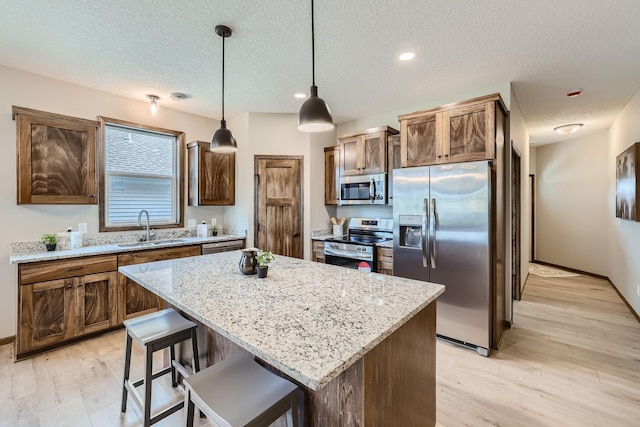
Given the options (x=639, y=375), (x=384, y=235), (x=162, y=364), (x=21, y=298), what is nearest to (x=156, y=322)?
(x=162, y=364)

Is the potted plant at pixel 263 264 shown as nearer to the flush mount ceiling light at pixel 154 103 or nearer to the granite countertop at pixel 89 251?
the granite countertop at pixel 89 251

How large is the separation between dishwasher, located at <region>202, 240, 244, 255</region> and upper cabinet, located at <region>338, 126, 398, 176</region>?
1855 mm

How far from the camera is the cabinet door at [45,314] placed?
2574 millimetres

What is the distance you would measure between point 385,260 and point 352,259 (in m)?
0.45

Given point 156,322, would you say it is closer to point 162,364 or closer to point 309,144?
point 162,364

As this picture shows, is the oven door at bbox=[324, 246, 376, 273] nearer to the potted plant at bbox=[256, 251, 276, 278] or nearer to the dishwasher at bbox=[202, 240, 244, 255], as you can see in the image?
the dishwasher at bbox=[202, 240, 244, 255]

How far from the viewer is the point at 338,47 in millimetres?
2463

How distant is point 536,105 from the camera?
3.79 metres

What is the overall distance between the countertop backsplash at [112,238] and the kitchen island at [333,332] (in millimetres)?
1968

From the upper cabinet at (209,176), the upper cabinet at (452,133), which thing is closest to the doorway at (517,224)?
the upper cabinet at (452,133)

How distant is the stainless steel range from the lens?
11.7 ft

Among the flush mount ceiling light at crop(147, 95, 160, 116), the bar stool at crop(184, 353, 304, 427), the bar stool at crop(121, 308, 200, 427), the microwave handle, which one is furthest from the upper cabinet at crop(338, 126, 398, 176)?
the bar stool at crop(184, 353, 304, 427)

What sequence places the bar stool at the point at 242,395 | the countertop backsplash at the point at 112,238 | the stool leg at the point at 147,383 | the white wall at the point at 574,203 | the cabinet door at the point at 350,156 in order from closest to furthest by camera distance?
the bar stool at the point at 242,395 < the stool leg at the point at 147,383 < the countertop backsplash at the point at 112,238 < the cabinet door at the point at 350,156 < the white wall at the point at 574,203

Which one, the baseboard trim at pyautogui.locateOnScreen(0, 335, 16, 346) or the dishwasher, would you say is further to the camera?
the dishwasher
